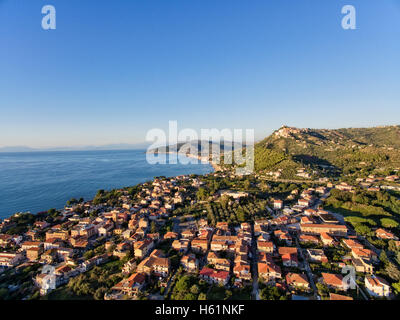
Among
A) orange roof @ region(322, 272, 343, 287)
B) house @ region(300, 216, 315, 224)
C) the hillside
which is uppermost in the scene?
the hillside

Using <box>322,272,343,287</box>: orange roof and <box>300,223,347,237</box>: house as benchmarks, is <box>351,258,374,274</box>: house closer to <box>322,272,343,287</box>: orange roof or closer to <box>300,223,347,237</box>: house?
<box>322,272,343,287</box>: orange roof

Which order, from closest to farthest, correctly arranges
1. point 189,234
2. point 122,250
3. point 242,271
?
point 242,271 < point 122,250 < point 189,234

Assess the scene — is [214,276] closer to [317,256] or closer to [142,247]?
[142,247]

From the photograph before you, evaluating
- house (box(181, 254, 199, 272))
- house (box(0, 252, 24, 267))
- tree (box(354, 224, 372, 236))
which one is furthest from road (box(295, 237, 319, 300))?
house (box(0, 252, 24, 267))

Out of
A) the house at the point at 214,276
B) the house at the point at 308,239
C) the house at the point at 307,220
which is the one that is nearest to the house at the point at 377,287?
A: the house at the point at 308,239

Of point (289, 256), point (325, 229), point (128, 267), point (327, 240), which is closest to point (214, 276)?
point (289, 256)

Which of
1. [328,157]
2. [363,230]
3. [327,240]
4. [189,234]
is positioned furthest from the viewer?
[328,157]
